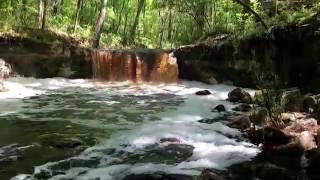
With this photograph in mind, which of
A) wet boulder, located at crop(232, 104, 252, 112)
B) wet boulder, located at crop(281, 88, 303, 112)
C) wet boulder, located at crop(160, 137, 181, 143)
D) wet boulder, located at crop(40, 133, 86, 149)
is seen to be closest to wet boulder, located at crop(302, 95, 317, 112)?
wet boulder, located at crop(281, 88, 303, 112)

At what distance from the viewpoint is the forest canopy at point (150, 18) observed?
20.2 m

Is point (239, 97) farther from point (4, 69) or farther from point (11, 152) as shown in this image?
point (4, 69)

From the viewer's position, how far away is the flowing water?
26.4 feet

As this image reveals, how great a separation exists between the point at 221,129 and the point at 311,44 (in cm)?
638

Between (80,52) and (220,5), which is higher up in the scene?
(220,5)

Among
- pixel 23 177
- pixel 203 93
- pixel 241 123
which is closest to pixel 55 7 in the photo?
pixel 203 93

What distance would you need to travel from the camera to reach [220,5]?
31.4m

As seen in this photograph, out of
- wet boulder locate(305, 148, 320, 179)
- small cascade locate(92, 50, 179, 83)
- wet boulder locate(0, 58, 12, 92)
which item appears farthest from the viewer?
small cascade locate(92, 50, 179, 83)

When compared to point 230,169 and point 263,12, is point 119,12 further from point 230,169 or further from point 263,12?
point 230,169

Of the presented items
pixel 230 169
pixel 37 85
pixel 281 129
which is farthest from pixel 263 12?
pixel 230 169

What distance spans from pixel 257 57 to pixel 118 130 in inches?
354

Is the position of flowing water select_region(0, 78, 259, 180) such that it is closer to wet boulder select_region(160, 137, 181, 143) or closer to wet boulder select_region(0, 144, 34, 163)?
wet boulder select_region(160, 137, 181, 143)

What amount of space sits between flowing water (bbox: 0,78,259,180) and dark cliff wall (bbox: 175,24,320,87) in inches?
47.3

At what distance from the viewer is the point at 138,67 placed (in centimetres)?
2181
